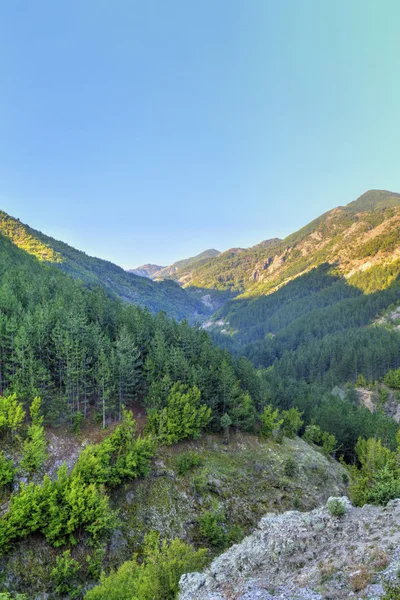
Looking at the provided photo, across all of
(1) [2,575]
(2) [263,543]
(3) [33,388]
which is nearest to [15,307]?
(3) [33,388]

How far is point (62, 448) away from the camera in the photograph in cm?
3497

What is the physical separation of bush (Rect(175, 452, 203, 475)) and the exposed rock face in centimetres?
1629

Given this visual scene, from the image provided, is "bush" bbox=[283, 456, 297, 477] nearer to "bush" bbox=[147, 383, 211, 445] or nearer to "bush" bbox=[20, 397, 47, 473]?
"bush" bbox=[147, 383, 211, 445]

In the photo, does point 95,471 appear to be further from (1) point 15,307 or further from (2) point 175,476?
(1) point 15,307

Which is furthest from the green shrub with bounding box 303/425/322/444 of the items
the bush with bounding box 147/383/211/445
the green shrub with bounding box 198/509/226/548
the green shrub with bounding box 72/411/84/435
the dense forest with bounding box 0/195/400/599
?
the green shrub with bounding box 72/411/84/435

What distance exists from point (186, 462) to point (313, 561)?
22980 mm

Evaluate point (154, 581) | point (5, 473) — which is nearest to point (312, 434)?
point (154, 581)

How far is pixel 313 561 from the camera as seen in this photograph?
53.4 feet

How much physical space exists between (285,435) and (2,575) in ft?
146

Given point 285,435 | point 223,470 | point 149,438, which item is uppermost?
point 149,438

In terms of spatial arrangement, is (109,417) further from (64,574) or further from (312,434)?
(312,434)

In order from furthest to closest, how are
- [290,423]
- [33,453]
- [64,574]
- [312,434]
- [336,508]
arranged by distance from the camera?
[312,434] < [290,423] < [33,453] < [64,574] < [336,508]

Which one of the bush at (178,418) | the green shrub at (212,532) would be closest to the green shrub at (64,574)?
the green shrub at (212,532)

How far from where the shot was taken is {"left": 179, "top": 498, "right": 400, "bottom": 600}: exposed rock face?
43.2 feet
